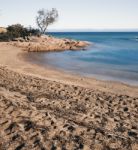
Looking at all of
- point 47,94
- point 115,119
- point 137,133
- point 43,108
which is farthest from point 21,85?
point 137,133

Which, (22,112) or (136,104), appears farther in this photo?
(136,104)

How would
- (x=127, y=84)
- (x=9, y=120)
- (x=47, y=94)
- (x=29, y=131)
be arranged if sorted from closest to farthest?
1. (x=29, y=131)
2. (x=9, y=120)
3. (x=47, y=94)
4. (x=127, y=84)

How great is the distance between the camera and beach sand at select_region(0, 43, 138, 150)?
9.03m

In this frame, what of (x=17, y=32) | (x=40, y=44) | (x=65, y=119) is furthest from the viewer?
(x=17, y=32)

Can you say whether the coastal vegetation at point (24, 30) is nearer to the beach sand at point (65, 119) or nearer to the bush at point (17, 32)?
the bush at point (17, 32)

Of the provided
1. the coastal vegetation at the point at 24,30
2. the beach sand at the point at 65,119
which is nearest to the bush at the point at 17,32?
the coastal vegetation at the point at 24,30

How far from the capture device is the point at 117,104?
14195mm

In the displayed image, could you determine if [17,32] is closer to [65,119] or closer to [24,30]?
[24,30]

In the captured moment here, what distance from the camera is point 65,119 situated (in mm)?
11055

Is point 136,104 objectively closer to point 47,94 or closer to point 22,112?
point 47,94

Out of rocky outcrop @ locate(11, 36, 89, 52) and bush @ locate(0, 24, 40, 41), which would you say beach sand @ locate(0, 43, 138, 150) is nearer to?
rocky outcrop @ locate(11, 36, 89, 52)

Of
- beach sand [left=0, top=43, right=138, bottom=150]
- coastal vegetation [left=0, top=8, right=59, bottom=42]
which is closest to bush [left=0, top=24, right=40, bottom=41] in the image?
coastal vegetation [left=0, top=8, right=59, bottom=42]

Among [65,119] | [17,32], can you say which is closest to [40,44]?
[17,32]

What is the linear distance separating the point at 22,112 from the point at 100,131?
3.16m
